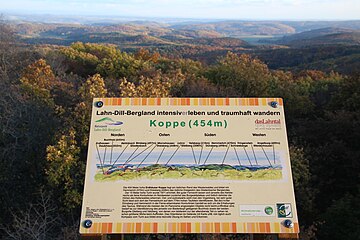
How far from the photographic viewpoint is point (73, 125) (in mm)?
13703

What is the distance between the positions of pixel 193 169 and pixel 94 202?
4.94ft

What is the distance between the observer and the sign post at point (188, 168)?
15.1 ft

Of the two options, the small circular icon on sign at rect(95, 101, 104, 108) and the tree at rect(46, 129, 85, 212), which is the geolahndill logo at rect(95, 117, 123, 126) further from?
the tree at rect(46, 129, 85, 212)

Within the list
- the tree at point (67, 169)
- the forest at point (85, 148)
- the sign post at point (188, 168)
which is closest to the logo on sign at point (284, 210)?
the sign post at point (188, 168)

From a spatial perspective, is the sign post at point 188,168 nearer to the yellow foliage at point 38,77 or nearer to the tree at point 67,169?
the tree at point 67,169

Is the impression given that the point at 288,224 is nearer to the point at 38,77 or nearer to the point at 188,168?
the point at 188,168

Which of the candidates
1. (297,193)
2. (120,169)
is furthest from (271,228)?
(297,193)

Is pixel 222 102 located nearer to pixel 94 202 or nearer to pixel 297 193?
pixel 94 202

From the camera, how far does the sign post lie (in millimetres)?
4605

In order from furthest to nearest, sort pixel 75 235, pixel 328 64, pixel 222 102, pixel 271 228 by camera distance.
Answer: pixel 328 64 → pixel 75 235 → pixel 222 102 → pixel 271 228

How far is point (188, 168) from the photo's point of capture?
4.91 metres

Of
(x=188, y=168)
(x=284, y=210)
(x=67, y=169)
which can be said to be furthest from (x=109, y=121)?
(x=67, y=169)

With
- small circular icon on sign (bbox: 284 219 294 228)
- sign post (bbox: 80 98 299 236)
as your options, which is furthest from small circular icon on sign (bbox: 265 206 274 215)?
small circular icon on sign (bbox: 284 219 294 228)

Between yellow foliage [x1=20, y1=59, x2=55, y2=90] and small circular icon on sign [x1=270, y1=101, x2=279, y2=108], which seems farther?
yellow foliage [x1=20, y1=59, x2=55, y2=90]
